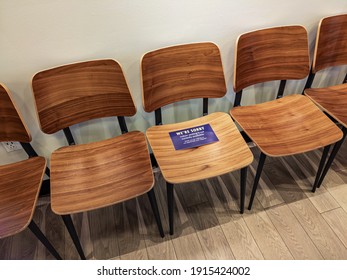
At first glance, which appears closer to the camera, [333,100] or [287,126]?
[287,126]

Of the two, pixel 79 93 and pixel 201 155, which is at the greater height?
pixel 79 93

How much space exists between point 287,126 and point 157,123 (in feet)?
2.20

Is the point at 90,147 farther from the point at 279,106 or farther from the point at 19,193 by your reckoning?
the point at 279,106

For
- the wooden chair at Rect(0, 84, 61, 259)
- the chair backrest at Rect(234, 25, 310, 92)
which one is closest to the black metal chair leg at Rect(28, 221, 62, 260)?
the wooden chair at Rect(0, 84, 61, 259)

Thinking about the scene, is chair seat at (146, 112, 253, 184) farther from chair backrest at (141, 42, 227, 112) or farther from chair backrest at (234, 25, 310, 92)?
chair backrest at (234, 25, 310, 92)

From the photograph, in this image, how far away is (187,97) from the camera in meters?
1.44

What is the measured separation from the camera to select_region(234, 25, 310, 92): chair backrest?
1416 millimetres

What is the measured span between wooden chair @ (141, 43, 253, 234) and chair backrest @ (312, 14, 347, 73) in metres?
0.60

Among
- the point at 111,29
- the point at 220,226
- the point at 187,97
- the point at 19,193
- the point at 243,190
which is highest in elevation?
the point at 111,29

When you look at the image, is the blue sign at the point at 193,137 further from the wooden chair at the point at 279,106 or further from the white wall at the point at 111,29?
the white wall at the point at 111,29

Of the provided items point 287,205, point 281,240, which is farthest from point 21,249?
point 287,205

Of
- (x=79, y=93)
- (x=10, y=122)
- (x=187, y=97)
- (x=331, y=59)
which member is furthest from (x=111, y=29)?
(x=331, y=59)

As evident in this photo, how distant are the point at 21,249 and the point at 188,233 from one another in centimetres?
90

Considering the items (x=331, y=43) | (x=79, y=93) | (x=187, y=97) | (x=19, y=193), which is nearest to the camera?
(x=19, y=193)
